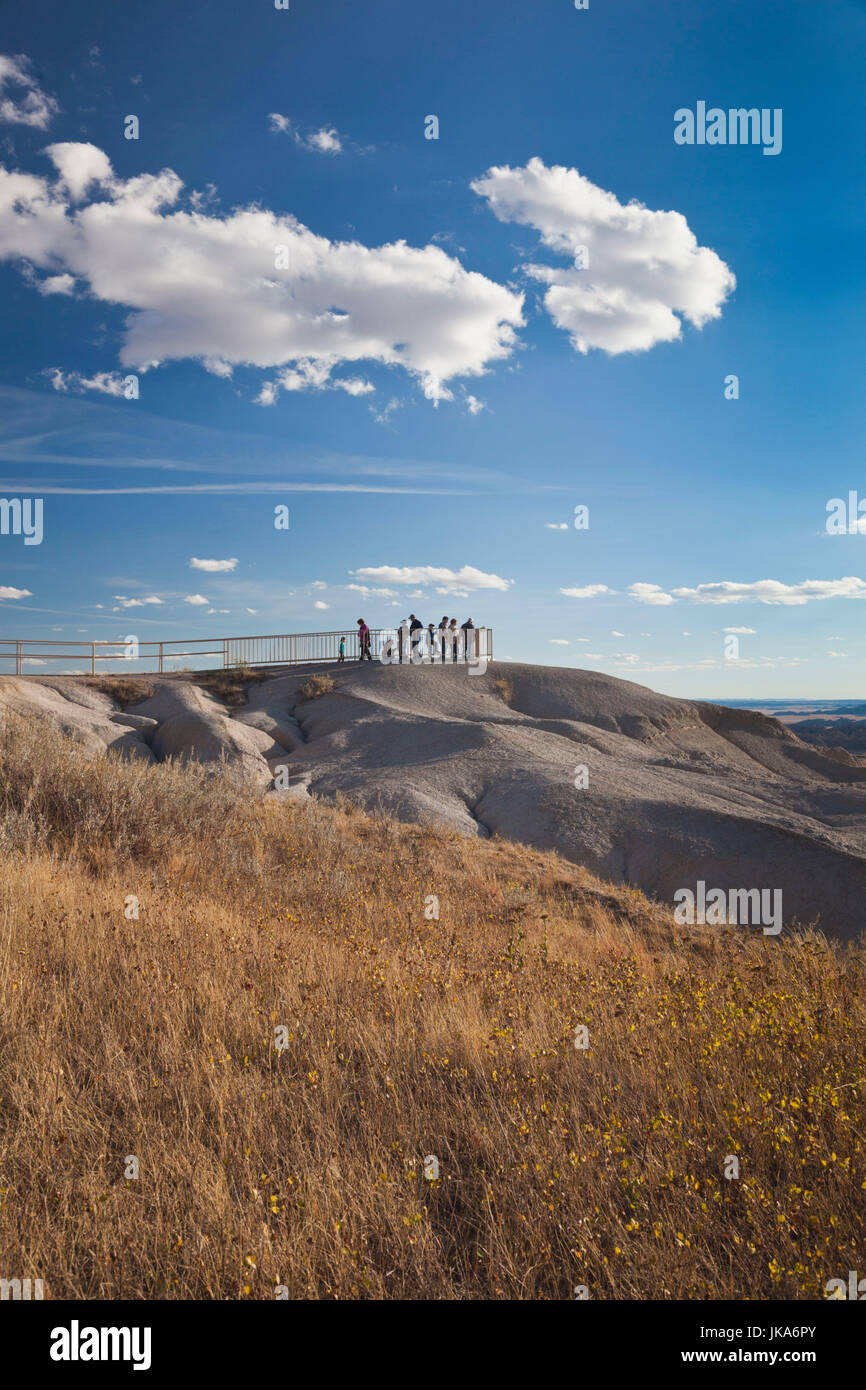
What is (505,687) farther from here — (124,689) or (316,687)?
(124,689)

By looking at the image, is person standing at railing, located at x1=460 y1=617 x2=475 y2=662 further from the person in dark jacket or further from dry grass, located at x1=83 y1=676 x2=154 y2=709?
dry grass, located at x1=83 y1=676 x2=154 y2=709

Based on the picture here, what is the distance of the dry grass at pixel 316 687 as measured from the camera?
Result: 30250 millimetres

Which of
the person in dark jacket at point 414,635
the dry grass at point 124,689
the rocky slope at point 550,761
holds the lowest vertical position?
the rocky slope at point 550,761

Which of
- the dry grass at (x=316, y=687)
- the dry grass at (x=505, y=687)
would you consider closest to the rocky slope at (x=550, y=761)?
the dry grass at (x=505, y=687)

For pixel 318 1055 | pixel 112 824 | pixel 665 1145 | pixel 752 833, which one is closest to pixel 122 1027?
pixel 318 1055

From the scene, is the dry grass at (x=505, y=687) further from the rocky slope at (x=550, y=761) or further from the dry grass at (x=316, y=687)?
the dry grass at (x=316, y=687)

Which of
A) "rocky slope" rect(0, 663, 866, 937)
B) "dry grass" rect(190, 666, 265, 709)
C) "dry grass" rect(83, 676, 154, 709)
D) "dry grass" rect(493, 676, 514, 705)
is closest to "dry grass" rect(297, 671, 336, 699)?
"rocky slope" rect(0, 663, 866, 937)

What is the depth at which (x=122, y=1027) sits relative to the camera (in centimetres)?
450

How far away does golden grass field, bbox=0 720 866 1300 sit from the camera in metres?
2.83

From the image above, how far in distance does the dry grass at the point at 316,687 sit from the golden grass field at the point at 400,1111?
2297cm

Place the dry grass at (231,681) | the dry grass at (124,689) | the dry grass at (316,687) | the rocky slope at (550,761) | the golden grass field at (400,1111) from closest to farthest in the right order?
the golden grass field at (400,1111) < the rocky slope at (550,761) < the dry grass at (124,689) < the dry grass at (316,687) < the dry grass at (231,681)

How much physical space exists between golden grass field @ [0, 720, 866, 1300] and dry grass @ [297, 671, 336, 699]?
75.4 feet
